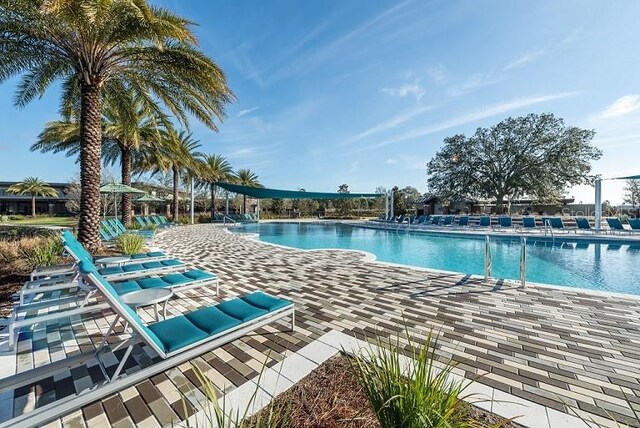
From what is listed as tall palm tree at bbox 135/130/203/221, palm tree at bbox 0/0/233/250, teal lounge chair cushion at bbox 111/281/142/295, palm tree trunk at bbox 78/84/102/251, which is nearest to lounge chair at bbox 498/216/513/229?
palm tree at bbox 0/0/233/250

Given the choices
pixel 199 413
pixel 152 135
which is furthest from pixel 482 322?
pixel 152 135

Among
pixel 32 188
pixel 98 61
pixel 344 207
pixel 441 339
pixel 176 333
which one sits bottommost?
pixel 441 339

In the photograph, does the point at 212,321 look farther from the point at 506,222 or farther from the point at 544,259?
the point at 506,222

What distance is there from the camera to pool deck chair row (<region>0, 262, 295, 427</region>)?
2.04 m

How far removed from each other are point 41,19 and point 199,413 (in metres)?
8.46

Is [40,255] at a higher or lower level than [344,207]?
lower

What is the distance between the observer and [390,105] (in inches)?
650

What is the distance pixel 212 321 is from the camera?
9.35 ft

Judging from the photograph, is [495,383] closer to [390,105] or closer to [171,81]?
[171,81]

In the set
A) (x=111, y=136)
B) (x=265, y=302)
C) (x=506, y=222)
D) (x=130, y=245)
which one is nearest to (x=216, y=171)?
(x=111, y=136)

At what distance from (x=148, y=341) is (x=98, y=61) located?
8181mm

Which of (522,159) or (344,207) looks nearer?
(522,159)

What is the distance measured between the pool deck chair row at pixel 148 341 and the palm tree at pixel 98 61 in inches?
228

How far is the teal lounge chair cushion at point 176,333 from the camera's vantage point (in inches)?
95.7
